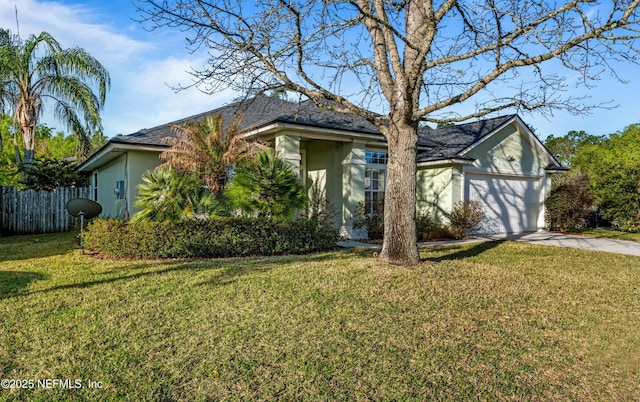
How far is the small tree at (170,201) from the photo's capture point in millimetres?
9031

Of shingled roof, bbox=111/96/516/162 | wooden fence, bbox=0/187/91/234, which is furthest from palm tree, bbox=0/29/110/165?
shingled roof, bbox=111/96/516/162

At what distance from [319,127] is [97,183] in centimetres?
Answer: 1196

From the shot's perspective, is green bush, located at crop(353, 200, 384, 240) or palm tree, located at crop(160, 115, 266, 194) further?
green bush, located at crop(353, 200, 384, 240)

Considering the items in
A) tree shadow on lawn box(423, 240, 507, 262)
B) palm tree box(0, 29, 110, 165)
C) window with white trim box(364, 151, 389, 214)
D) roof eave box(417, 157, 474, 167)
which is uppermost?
palm tree box(0, 29, 110, 165)

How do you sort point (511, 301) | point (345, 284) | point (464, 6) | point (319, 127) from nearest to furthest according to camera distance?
point (511, 301) < point (345, 284) < point (464, 6) < point (319, 127)

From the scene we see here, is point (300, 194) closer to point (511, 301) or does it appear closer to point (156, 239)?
point (156, 239)

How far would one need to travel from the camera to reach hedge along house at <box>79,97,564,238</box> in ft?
39.3

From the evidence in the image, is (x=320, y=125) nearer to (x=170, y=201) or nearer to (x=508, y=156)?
(x=170, y=201)

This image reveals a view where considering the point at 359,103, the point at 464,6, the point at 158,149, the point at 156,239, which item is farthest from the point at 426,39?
the point at 158,149

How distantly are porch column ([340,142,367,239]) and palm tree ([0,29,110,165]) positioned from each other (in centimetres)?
1073

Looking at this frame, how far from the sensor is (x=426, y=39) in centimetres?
688

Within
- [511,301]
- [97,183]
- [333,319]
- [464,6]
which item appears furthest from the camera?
[97,183]

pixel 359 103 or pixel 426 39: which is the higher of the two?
pixel 426 39

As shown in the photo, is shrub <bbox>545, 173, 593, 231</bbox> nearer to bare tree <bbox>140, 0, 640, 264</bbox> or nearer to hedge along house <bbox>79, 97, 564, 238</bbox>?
hedge along house <bbox>79, 97, 564, 238</bbox>
